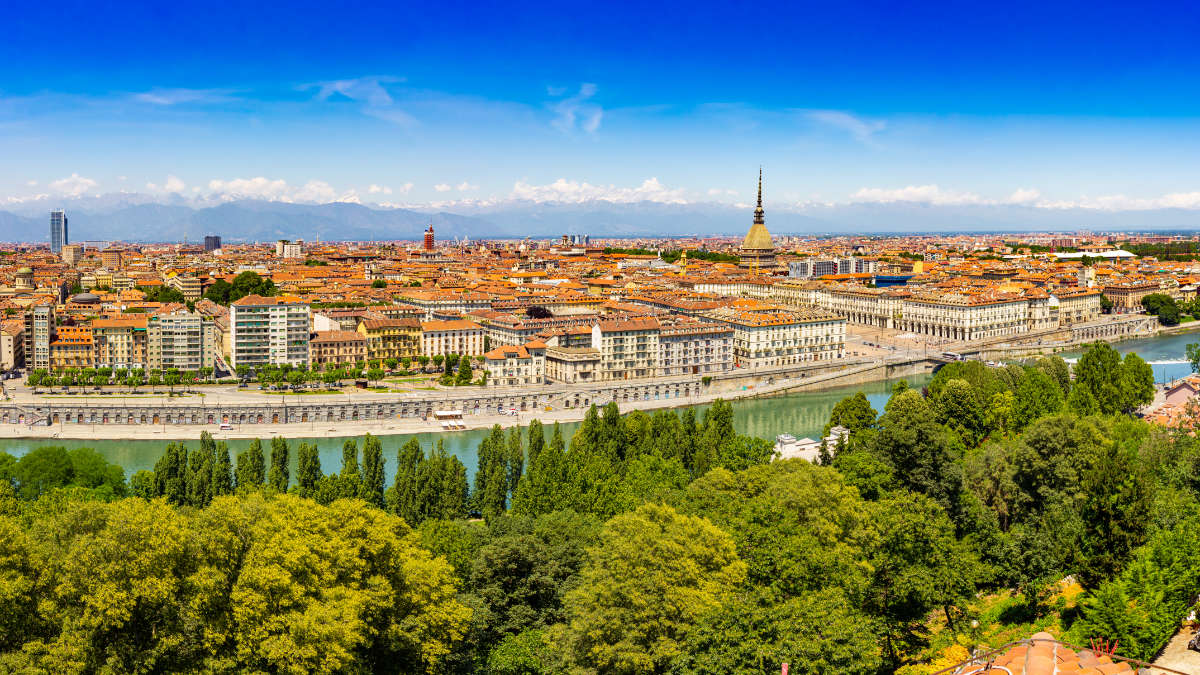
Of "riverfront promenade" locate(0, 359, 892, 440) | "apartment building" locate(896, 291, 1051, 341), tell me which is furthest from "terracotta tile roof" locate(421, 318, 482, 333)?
"apartment building" locate(896, 291, 1051, 341)

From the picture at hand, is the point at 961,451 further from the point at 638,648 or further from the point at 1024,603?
the point at 638,648

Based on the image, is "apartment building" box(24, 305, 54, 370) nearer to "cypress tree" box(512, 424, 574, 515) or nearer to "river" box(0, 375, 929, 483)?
"river" box(0, 375, 929, 483)

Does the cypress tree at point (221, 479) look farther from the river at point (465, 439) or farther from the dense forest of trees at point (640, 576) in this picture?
the river at point (465, 439)

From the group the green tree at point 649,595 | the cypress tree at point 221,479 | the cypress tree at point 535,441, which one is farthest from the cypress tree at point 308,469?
the green tree at point 649,595

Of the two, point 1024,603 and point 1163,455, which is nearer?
point 1024,603

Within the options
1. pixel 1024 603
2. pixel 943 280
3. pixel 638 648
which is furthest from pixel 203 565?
pixel 943 280

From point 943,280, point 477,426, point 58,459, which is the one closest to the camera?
point 58,459
